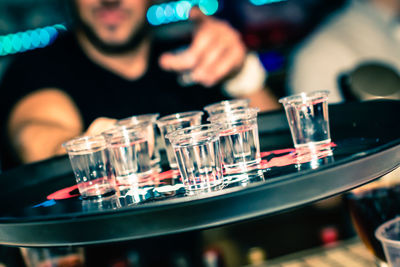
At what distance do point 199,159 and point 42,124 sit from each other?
5.23 ft

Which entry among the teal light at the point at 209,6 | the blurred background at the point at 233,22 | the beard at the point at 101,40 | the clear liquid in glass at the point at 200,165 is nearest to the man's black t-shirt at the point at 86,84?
the beard at the point at 101,40

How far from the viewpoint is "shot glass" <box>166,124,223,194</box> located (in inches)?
35.3

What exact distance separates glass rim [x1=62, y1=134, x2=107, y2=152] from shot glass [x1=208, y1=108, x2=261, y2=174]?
27 centimetres

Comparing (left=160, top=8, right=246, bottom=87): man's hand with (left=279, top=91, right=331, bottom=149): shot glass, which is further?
(left=160, top=8, right=246, bottom=87): man's hand

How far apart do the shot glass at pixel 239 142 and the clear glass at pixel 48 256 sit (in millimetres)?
861

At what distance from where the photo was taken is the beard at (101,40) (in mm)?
3061

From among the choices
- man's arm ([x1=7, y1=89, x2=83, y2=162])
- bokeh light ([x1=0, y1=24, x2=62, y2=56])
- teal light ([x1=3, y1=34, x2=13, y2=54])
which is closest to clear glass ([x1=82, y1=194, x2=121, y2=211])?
man's arm ([x1=7, y1=89, x2=83, y2=162])

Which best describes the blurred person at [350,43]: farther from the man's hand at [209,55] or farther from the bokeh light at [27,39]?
the bokeh light at [27,39]

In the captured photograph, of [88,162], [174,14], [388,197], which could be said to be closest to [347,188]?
[388,197]

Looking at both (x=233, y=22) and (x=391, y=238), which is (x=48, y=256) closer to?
(x=391, y=238)

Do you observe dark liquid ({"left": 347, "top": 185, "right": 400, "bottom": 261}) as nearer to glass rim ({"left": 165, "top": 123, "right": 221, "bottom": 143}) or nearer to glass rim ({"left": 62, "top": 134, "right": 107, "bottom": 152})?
glass rim ({"left": 165, "top": 123, "right": 221, "bottom": 143})

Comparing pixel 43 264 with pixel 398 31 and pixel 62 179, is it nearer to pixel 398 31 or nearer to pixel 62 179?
pixel 62 179

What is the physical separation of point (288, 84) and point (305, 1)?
6.63 feet

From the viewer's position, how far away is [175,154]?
0.93m
